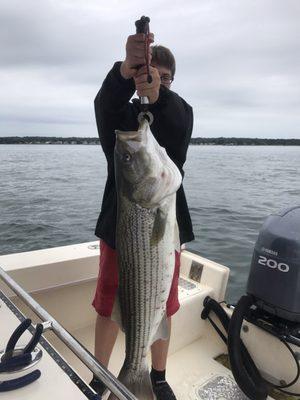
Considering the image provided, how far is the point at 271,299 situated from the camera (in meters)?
3.12

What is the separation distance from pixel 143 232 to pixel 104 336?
3.81 feet

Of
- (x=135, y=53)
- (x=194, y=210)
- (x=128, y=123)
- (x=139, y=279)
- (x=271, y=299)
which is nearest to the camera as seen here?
(x=135, y=53)

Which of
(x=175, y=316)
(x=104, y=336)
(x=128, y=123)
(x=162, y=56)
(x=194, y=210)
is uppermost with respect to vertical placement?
(x=162, y=56)

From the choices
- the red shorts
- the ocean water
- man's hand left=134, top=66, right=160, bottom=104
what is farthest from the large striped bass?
the ocean water

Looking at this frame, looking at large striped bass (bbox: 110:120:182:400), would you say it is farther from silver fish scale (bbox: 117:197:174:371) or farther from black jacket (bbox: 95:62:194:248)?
black jacket (bbox: 95:62:194:248)

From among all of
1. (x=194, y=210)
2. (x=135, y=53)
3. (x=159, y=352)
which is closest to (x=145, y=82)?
(x=135, y=53)

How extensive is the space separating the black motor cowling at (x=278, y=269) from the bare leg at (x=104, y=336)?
4.08 ft

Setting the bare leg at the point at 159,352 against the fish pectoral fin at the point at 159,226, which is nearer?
the fish pectoral fin at the point at 159,226

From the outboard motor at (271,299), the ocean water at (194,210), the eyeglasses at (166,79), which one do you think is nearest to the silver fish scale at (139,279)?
the eyeglasses at (166,79)

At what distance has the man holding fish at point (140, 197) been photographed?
1.89 metres

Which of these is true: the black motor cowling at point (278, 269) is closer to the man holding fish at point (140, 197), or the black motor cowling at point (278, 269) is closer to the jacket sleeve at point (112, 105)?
the man holding fish at point (140, 197)

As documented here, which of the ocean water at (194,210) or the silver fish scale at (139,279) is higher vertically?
the silver fish scale at (139,279)

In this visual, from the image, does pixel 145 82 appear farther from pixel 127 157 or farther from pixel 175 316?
pixel 175 316

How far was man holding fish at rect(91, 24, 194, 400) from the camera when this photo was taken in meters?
1.89
